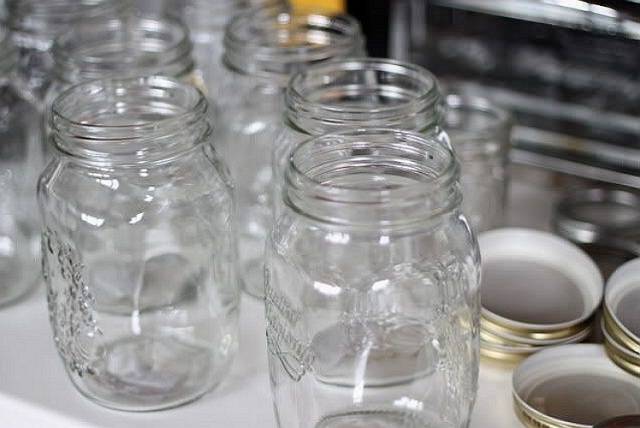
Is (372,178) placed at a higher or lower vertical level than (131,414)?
higher

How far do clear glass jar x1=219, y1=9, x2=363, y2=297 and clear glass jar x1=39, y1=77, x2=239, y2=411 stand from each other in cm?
9

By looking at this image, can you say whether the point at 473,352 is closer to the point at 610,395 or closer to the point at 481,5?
the point at 610,395

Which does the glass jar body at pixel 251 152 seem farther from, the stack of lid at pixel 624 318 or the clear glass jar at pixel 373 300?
the stack of lid at pixel 624 318

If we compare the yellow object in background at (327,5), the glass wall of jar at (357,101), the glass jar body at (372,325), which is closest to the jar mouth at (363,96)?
the glass wall of jar at (357,101)

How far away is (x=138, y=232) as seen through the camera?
2.84 ft

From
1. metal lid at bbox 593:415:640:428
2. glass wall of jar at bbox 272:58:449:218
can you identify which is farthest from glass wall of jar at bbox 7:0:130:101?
metal lid at bbox 593:415:640:428

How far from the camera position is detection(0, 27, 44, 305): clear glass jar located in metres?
0.93

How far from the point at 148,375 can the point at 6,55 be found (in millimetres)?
284

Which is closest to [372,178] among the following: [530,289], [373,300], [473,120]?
[373,300]

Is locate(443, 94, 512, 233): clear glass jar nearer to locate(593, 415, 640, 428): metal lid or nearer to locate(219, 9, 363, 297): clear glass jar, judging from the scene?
locate(219, 9, 363, 297): clear glass jar

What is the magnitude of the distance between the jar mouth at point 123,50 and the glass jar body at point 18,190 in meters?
0.06

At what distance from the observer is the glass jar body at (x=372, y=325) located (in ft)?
2.34

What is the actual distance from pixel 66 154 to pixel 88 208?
67mm

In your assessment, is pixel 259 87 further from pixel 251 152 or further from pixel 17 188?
pixel 17 188
